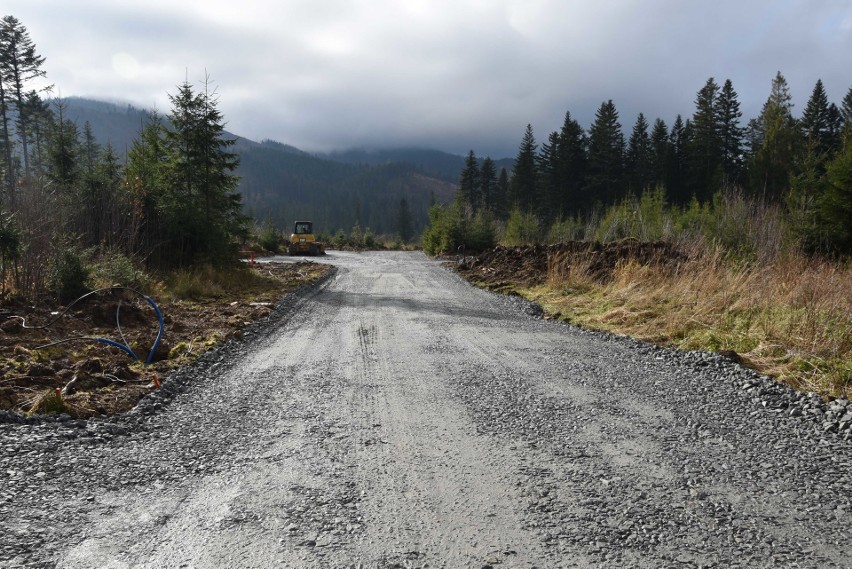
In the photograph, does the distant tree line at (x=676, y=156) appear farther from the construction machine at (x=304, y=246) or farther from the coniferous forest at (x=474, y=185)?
the construction machine at (x=304, y=246)

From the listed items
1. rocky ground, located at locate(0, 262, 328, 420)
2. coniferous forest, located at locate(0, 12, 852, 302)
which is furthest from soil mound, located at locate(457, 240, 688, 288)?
rocky ground, located at locate(0, 262, 328, 420)

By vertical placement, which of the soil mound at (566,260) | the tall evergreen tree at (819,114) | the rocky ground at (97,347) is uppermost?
the tall evergreen tree at (819,114)

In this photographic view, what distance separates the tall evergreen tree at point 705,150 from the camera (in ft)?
171

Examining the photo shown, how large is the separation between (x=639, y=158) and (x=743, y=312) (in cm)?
5401

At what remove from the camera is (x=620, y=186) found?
174 ft

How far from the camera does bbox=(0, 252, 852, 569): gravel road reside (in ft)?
8.25

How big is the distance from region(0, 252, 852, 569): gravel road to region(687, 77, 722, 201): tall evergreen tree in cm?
5391

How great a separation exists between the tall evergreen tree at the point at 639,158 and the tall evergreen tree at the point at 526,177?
10.7 m

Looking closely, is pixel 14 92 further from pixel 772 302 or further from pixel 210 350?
pixel 772 302

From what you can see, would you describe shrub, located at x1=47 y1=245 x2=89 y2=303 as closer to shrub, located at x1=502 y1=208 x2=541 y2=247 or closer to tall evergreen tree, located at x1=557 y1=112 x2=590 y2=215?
shrub, located at x1=502 y1=208 x2=541 y2=247

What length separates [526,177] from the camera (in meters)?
62.1

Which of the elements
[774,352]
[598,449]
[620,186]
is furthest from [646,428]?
[620,186]

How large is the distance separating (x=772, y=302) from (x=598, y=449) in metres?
5.85

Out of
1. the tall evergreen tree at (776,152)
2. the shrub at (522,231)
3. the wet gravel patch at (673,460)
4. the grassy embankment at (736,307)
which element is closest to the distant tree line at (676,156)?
the tall evergreen tree at (776,152)
